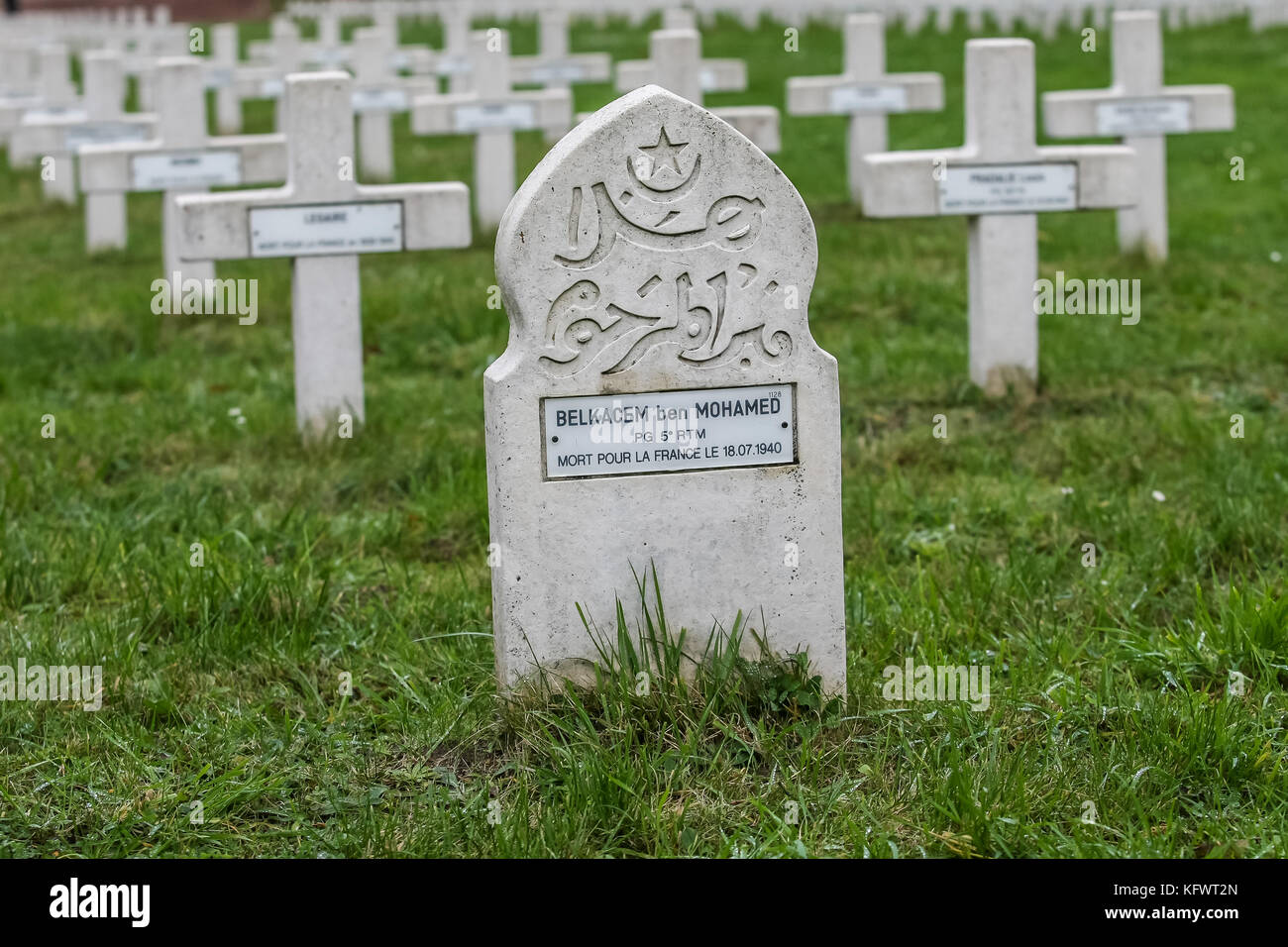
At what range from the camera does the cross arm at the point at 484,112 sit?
1168 centimetres

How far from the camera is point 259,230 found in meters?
6.50

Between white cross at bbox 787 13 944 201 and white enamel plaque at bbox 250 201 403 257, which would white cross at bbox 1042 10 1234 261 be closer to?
white cross at bbox 787 13 944 201

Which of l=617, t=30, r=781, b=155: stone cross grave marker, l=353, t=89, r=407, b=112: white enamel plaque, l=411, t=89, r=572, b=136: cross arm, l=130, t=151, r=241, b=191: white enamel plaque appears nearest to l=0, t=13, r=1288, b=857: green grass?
l=130, t=151, r=241, b=191: white enamel plaque

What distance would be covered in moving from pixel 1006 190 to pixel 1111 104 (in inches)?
109

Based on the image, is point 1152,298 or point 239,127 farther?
point 239,127

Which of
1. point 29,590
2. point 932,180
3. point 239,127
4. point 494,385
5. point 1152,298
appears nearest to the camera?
point 494,385

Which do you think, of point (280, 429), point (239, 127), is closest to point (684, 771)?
point (280, 429)

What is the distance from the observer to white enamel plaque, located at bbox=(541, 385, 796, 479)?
369 centimetres

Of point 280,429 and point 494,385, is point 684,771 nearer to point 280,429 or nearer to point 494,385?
point 494,385

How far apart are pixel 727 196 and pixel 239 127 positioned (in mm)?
15676

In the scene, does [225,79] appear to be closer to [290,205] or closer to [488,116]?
[488,116]

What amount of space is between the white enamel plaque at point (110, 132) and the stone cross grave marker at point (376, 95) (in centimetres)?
259

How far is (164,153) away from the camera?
9031 millimetres
